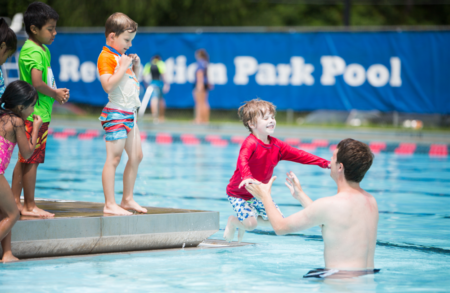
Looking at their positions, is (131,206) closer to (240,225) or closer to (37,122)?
(240,225)

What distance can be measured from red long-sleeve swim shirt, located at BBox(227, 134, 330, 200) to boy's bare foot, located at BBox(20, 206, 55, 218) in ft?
4.53

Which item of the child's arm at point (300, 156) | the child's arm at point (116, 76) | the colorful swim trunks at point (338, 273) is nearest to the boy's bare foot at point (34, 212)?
the child's arm at point (116, 76)

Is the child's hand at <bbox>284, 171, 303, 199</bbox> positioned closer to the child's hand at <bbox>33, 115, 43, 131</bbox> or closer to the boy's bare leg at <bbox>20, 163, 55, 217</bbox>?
the child's hand at <bbox>33, 115, 43, 131</bbox>

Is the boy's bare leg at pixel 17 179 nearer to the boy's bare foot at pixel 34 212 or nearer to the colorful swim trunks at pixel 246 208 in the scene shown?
the boy's bare foot at pixel 34 212

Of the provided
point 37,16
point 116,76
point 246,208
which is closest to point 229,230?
point 246,208

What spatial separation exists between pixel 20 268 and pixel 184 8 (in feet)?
77.8

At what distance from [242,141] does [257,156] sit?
34.8 ft

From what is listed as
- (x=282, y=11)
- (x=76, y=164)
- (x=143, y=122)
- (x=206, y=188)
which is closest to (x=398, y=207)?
(x=206, y=188)

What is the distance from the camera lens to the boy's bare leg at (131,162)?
520 cm

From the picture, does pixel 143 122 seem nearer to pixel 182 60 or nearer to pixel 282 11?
pixel 182 60

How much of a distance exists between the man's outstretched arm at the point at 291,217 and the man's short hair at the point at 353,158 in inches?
10.1

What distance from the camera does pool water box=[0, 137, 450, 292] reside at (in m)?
4.15

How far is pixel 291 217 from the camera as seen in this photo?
4008 mm

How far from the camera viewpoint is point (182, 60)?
1916 cm
